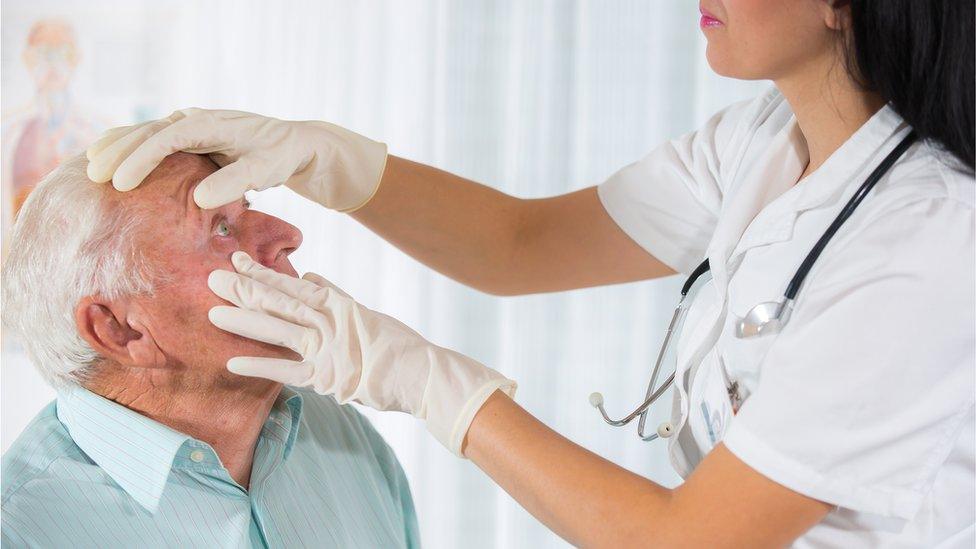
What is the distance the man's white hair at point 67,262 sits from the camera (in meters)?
1.13

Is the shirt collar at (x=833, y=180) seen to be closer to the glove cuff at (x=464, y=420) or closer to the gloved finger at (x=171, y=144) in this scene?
the glove cuff at (x=464, y=420)

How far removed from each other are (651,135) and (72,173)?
1396 mm

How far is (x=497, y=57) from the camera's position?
2.12 meters

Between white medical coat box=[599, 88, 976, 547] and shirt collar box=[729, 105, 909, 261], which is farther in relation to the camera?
shirt collar box=[729, 105, 909, 261]

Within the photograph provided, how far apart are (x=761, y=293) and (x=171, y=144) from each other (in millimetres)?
772

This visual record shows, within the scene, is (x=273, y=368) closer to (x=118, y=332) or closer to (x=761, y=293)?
(x=118, y=332)

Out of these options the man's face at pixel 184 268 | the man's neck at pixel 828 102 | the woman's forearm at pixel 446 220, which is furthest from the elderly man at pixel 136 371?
the man's neck at pixel 828 102

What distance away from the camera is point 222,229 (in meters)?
1.22

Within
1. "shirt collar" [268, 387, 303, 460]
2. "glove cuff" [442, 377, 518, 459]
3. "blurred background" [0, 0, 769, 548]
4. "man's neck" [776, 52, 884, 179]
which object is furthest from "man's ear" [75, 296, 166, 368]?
"blurred background" [0, 0, 769, 548]

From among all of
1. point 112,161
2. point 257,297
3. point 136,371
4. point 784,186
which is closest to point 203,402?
point 136,371

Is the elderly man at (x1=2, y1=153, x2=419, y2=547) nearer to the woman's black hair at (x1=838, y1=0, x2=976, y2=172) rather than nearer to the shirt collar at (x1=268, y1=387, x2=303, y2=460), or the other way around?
the shirt collar at (x1=268, y1=387, x2=303, y2=460)

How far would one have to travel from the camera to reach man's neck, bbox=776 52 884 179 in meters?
1.09

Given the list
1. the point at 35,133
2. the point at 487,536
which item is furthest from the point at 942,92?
the point at 35,133

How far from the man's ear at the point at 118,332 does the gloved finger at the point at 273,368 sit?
0.43 feet
